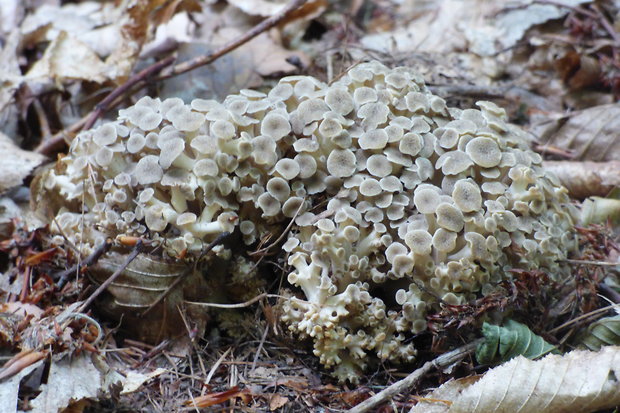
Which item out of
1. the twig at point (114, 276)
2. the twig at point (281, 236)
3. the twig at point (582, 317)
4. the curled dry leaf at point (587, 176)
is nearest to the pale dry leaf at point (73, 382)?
the twig at point (114, 276)

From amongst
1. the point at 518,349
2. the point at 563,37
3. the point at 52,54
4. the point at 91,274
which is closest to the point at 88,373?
the point at 91,274

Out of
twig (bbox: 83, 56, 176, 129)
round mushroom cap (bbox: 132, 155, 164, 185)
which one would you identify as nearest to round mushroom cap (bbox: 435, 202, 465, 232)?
round mushroom cap (bbox: 132, 155, 164, 185)

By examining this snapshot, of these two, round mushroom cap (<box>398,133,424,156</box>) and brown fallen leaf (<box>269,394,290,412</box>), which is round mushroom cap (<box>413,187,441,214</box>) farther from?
brown fallen leaf (<box>269,394,290,412</box>)

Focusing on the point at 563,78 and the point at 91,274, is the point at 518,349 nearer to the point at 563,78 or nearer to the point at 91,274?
the point at 91,274

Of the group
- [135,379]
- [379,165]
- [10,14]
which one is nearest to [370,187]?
[379,165]

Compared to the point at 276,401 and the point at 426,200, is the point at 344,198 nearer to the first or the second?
Result: the point at 426,200

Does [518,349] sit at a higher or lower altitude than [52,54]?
lower

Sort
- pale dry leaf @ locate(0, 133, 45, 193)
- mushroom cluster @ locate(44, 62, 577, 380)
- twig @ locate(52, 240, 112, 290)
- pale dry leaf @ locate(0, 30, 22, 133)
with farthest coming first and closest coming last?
pale dry leaf @ locate(0, 30, 22, 133)
pale dry leaf @ locate(0, 133, 45, 193)
twig @ locate(52, 240, 112, 290)
mushroom cluster @ locate(44, 62, 577, 380)
